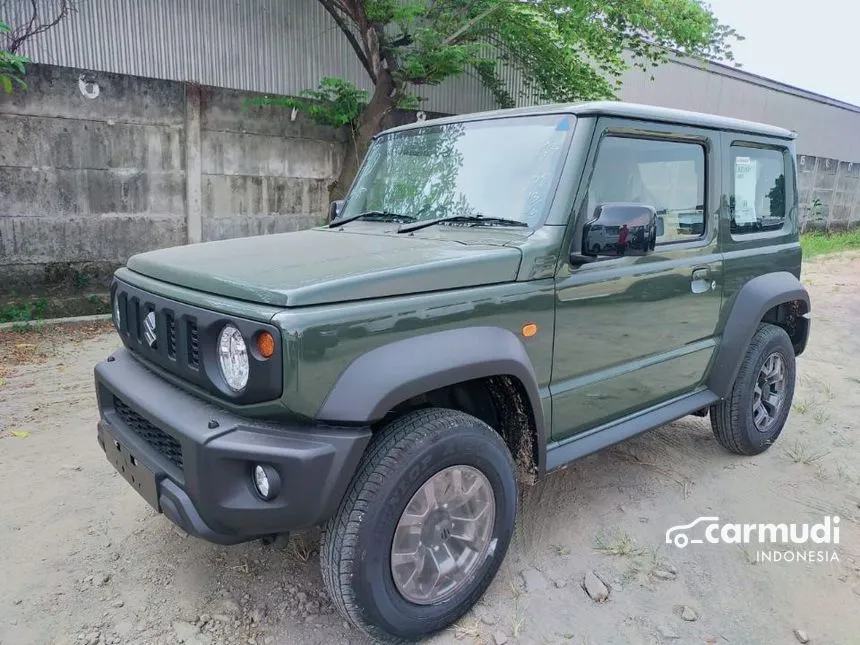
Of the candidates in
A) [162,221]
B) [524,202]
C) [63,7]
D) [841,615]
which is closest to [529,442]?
[524,202]

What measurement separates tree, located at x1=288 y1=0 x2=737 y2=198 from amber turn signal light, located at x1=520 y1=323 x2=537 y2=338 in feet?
18.5

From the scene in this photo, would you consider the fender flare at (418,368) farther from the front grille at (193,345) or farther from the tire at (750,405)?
the tire at (750,405)

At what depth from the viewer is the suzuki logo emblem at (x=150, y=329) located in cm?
244

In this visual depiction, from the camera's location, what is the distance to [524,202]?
8.79 ft

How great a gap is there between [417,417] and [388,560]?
486 millimetres

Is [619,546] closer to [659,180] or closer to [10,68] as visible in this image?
Answer: [659,180]

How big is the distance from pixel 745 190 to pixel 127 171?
5953 mm

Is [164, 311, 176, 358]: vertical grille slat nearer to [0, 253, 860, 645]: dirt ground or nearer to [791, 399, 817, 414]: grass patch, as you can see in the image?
[0, 253, 860, 645]: dirt ground

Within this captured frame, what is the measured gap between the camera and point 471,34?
8242 millimetres

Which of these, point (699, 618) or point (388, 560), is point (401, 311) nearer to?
point (388, 560)

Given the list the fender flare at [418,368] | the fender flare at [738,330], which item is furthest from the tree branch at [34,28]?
the fender flare at [738,330]

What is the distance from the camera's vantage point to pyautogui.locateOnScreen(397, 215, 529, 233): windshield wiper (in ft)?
8.75

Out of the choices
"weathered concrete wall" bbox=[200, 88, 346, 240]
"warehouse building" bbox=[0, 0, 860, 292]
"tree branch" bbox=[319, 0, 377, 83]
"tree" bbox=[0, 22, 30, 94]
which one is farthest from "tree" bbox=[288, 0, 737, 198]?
"tree" bbox=[0, 22, 30, 94]

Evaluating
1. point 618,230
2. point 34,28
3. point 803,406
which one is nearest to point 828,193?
point 803,406
